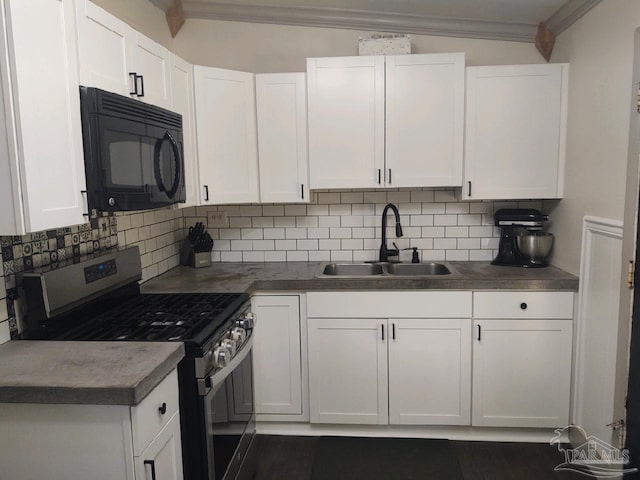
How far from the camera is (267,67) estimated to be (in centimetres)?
309

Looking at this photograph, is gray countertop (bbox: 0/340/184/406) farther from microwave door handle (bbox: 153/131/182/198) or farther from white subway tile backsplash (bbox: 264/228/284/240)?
white subway tile backsplash (bbox: 264/228/284/240)

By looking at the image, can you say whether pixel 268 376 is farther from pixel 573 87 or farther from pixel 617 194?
pixel 573 87

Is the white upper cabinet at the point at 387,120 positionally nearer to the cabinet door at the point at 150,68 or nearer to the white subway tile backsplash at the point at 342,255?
the white subway tile backsplash at the point at 342,255

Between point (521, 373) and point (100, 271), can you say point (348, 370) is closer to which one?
point (521, 373)

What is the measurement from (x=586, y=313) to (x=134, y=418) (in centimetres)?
222

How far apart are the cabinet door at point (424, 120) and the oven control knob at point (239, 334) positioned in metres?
1.28

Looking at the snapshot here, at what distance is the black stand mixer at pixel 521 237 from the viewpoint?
2.79m

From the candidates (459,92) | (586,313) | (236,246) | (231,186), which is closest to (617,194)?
(586,313)

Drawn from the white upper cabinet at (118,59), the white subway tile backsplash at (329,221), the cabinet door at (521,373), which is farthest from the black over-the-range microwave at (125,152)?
the cabinet door at (521,373)

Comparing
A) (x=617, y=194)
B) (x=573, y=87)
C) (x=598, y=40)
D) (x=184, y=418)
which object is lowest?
(x=184, y=418)

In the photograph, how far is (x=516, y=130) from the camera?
273cm

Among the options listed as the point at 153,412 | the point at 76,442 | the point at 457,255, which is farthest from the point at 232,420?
the point at 457,255

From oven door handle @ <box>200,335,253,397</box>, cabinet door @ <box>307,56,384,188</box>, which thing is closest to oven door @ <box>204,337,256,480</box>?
oven door handle @ <box>200,335,253,397</box>

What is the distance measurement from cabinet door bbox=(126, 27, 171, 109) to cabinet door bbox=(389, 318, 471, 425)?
1687 millimetres
